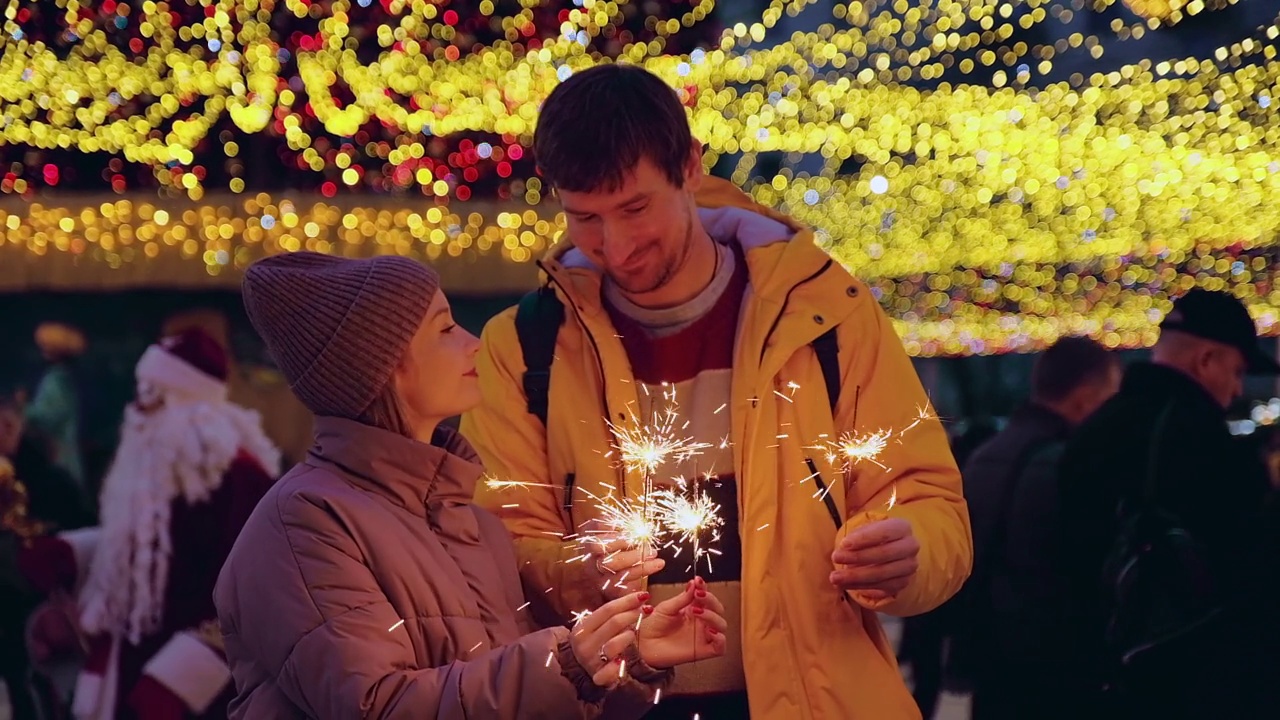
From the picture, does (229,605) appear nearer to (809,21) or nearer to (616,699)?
(616,699)

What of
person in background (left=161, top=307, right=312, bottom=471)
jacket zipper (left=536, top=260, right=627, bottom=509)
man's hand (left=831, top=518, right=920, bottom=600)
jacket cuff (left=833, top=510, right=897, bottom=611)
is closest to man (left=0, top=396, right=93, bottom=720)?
person in background (left=161, top=307, right=312, bottom=471)

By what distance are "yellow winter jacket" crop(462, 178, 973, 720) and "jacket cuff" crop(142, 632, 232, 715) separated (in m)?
3.10

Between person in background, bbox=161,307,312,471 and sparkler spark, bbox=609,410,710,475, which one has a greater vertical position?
sparkler spark, bbox=609,410,710,475

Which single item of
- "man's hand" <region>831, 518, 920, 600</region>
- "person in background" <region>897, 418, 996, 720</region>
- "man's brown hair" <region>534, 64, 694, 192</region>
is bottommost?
"person in background" <region>897, 418, 996, 720</region>

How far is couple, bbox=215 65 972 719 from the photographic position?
7.27ft

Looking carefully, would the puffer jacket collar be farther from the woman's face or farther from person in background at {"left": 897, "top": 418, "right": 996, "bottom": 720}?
person in background at {"left": 897, "top": 418, "right": 996, "bottom": 720}

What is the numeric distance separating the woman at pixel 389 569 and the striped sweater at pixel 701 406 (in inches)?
14.3

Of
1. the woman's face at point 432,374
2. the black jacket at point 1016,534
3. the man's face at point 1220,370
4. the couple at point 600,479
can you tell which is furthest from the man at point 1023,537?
the woman's face at point 432,374

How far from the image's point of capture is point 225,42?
874 centimetres

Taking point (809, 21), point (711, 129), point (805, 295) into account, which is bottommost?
point (805, 295)

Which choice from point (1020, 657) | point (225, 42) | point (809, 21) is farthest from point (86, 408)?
point (809, 21)

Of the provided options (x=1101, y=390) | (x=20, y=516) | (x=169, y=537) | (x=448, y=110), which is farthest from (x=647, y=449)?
(x=448, y=110)

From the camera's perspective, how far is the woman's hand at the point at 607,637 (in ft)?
7.16

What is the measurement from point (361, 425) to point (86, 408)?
26.0 ft
